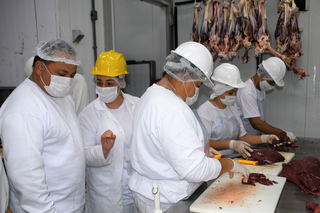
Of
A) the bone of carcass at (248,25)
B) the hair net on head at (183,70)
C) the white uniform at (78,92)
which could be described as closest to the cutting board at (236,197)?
the hair net on head at (183,70)

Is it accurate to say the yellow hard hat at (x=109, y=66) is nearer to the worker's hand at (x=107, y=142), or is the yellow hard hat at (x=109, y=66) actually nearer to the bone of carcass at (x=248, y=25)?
the worker's hand at (x=107, y=142)

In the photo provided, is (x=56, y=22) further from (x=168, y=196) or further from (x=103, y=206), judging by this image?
(x=168, y=196)

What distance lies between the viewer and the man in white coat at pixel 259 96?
354 centimetres

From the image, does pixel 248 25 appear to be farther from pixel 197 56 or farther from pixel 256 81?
pixel 197 56

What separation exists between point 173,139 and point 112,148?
104 centimetres

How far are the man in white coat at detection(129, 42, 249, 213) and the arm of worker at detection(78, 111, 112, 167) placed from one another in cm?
48

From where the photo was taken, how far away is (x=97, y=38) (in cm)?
384

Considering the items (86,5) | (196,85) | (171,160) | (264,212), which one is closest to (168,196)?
(171,160)

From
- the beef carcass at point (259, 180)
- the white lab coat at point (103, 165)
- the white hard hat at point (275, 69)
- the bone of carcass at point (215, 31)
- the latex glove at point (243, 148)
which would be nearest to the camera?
the beef carcass at point (259, 180)

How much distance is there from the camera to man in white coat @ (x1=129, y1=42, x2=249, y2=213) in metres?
1.49

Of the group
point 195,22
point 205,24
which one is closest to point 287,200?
point 205,24

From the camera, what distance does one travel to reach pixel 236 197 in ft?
5.67

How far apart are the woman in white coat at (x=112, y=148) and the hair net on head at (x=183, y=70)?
2.86 ft

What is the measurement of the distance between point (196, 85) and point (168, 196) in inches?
30.0
